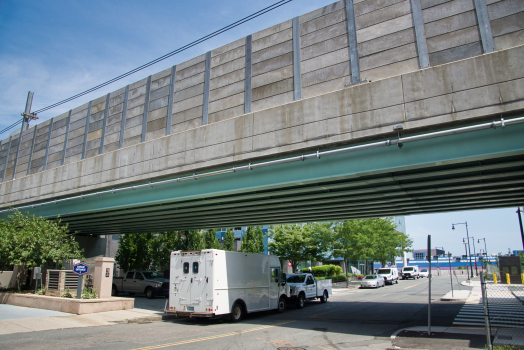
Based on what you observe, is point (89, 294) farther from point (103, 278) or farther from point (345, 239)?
point (345, 239)

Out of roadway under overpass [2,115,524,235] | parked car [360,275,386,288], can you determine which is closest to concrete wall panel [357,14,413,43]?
roadway under overpass [2,115,524,235]

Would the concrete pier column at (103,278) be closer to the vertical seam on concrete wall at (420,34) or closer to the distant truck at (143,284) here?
the distant truck at (143,284)

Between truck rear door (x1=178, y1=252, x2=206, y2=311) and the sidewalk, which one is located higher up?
truck rear door (x1=178, y1=252, x2=206, y2=311)

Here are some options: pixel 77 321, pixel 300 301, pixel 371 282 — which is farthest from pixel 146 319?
pixel 371 282

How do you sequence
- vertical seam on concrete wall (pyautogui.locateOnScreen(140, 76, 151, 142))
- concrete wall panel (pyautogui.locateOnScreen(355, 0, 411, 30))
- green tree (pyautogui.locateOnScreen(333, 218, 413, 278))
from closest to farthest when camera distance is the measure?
concrete wall panel (pyautogui.locateOnScreen(355, 0, 411, 30)), vertical seam on concrete wall (pyautogui.locateOnScreen(140, 76, 151, 142)), green tree (pyautogui.locateOnScreen(333, 218, 413, 278))

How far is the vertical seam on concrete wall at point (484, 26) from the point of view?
33.4 feet

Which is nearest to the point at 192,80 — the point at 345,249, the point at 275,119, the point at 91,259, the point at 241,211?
the point at 275,119

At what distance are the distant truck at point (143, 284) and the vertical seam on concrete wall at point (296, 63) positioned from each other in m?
17.0

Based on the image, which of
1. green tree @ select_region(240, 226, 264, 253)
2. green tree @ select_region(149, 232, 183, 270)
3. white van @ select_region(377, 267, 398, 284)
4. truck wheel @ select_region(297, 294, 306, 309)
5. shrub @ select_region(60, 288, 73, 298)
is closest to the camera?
shrub @ select_region(60, 288, 73, 298)

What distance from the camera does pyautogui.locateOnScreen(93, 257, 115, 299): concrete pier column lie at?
53.8 feet

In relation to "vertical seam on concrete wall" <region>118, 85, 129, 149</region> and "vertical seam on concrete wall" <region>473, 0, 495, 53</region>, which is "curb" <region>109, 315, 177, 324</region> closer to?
"vertical seam on concrete wall" <region>118, 85, 129, 149</region>

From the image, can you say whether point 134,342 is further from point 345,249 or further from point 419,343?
point 345,249

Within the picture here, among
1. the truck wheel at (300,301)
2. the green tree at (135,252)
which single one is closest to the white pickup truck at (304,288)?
the truck wheel at (300,301)

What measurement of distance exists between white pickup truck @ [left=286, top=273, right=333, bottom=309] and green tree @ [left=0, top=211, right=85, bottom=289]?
39.2 ft
